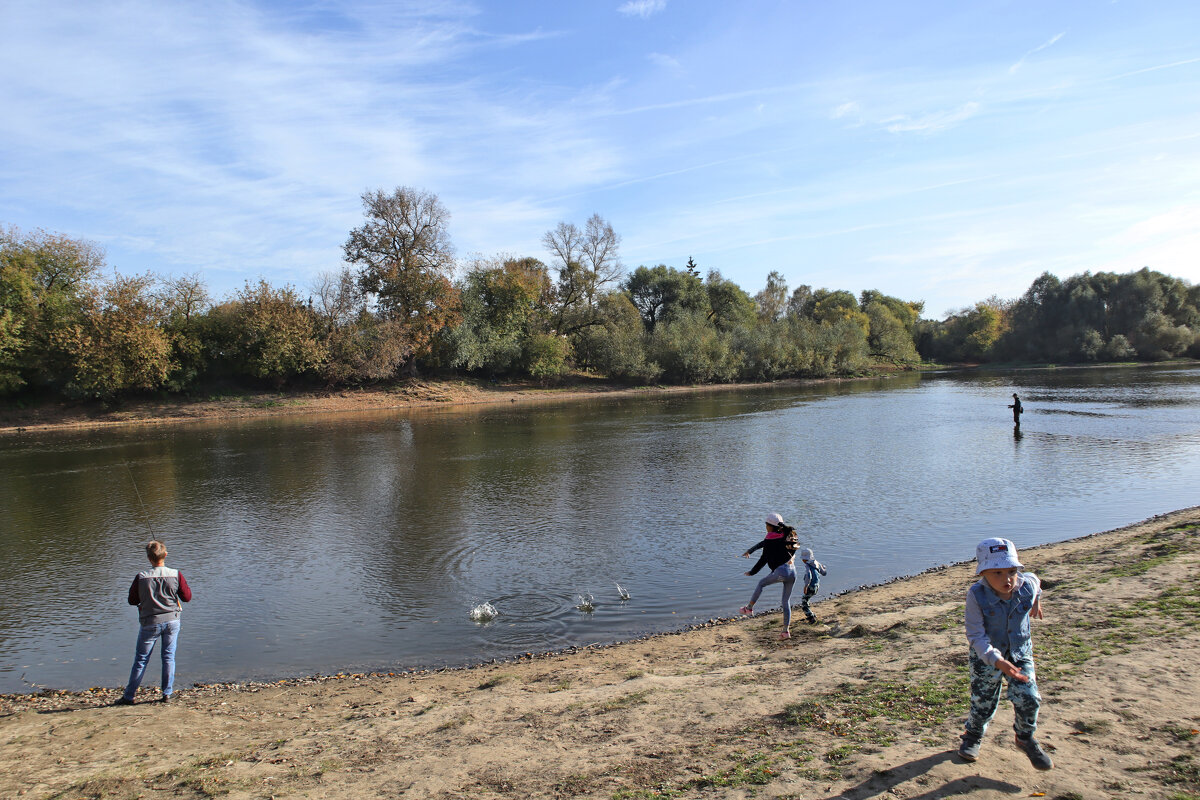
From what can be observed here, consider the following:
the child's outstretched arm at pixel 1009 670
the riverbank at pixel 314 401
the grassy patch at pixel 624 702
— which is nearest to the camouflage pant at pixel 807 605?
the grassy patch at pixel 624 702

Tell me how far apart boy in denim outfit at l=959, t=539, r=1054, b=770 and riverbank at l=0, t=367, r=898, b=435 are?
5726 centimetres

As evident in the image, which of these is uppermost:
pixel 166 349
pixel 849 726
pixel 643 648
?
pixel 166 349

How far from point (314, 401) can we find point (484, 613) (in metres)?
52.5

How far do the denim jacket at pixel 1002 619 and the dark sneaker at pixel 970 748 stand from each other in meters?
0.68

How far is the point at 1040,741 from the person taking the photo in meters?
5.43

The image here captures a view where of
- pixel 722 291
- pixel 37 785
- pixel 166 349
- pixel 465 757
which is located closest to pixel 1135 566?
pixel 465 757

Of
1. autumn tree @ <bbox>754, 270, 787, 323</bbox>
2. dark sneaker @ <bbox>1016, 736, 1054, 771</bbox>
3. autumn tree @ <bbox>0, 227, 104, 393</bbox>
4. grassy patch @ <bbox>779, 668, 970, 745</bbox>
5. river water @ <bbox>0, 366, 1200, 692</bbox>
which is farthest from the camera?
autumn tree @ <bbox>754, 270, 787, 323</bbox>

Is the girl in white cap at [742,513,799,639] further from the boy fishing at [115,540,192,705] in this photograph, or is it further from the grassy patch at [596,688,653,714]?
the boy fishing at [115,540,192,705]

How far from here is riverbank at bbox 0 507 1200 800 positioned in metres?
5.25

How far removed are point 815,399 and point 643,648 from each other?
5194 centimetres

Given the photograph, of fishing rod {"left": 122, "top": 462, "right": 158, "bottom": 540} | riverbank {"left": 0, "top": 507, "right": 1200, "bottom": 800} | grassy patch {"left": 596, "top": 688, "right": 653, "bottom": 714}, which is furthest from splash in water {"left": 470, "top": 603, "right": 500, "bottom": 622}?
fishing rod {"left": 122, "top": 462, "right": 158, "bottom": 540}

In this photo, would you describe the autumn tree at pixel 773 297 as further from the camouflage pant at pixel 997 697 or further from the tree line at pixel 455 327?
the camouflage pant at pixel 997 697

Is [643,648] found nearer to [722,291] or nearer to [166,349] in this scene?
[166,349]

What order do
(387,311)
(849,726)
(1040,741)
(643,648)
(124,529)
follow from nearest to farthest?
(1040,741), (849,726), (643,648), (124,529), (387,311)
